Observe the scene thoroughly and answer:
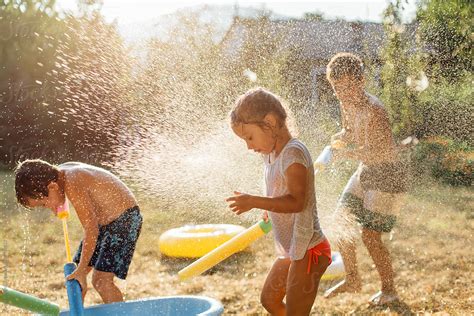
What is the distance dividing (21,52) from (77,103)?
152cm

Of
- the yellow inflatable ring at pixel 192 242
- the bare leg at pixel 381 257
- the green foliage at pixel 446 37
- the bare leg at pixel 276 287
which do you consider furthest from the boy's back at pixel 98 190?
the green foliage at pixel 446 37

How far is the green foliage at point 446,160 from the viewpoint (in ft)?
35.9

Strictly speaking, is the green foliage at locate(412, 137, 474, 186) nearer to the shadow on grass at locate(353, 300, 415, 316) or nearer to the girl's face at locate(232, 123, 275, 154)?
the shadow on grass at locate(353, 300, 415, 316)

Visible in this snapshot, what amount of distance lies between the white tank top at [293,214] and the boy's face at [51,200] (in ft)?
3.68

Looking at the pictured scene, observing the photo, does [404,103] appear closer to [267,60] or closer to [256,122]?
[267,60]

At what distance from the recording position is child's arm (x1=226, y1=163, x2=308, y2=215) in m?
2.91

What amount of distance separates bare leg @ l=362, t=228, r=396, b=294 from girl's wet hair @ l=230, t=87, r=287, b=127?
68.3 inches

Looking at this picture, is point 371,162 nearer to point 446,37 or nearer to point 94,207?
point 94,207

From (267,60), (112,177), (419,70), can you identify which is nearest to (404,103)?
(419,70)

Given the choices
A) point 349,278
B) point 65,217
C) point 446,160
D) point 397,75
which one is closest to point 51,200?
point 65,217

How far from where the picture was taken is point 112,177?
4.06m

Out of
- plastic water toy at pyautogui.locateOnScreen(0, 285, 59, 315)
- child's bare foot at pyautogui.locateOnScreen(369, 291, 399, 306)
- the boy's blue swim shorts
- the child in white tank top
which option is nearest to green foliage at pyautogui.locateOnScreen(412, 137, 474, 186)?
child's bare foot at pyautogui.locateOnScreen(369, 291, 399, 306)

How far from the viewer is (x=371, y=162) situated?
15.1ft

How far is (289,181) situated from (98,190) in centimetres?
131
